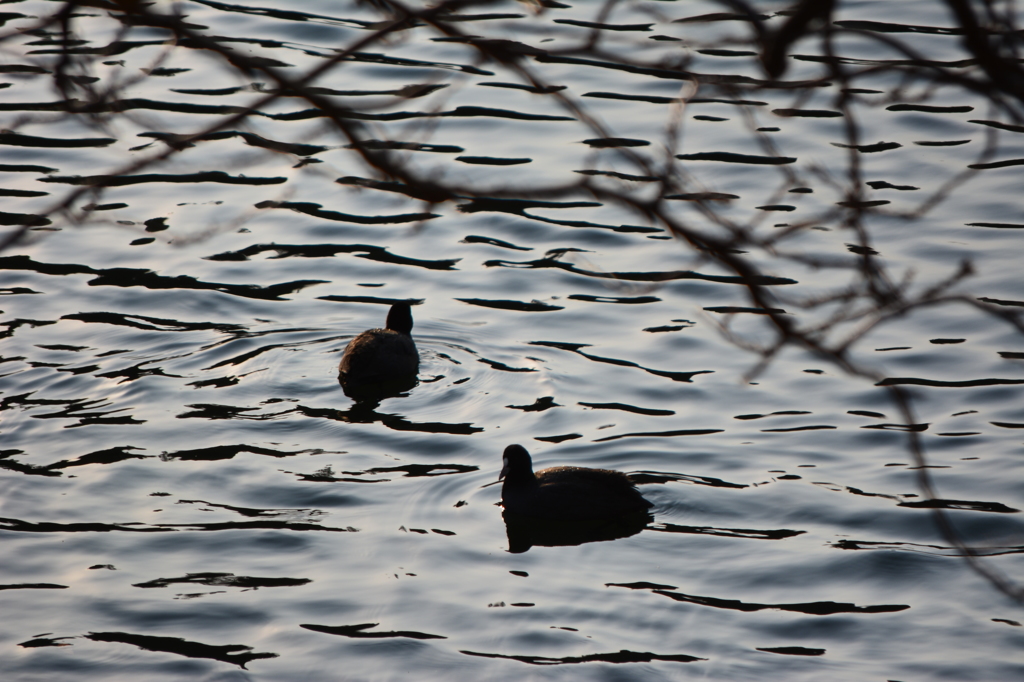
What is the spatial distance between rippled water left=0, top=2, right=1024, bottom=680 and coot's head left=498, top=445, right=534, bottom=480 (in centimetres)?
37

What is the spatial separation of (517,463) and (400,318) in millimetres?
3049

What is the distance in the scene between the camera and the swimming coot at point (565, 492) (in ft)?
27.3

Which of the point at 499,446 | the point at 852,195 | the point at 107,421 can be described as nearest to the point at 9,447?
the point at 107,421

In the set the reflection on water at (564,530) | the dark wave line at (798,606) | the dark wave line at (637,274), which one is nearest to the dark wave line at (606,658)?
the dark wave line at (798,606)

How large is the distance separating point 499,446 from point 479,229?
470 centimetres

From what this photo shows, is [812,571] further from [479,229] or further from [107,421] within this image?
[479,229]

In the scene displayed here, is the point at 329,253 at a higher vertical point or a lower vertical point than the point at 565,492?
higher

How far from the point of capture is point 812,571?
7.60 meters

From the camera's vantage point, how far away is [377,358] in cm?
1042

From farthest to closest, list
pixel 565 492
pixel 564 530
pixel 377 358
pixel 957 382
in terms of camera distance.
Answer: pixel 377 358, pixel 957 382, pixel 564 530, pixel 565 492

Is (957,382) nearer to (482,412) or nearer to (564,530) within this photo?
(564,530)

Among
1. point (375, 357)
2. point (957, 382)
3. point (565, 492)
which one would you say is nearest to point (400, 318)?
point (375, 357)

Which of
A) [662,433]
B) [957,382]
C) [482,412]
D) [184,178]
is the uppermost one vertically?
[184,178]

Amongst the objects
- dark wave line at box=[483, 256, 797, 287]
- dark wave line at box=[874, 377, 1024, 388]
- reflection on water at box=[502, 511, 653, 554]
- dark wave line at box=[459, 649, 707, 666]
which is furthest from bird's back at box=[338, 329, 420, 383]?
dark wave line at box=[874, 377, 1024, 388]
